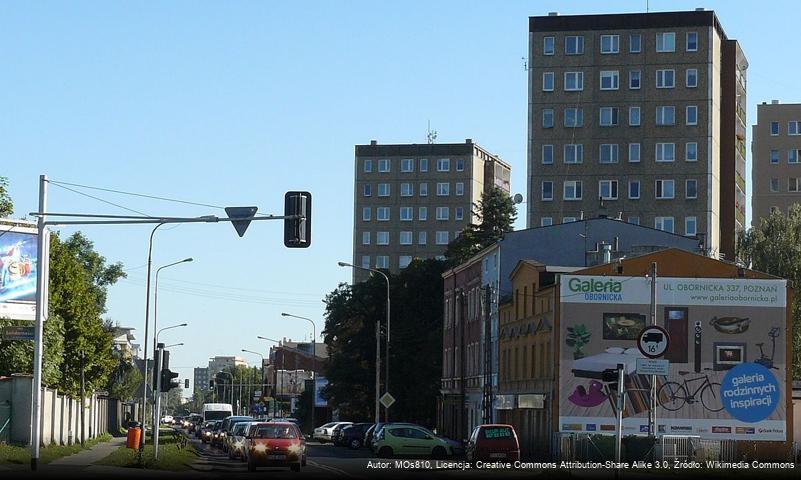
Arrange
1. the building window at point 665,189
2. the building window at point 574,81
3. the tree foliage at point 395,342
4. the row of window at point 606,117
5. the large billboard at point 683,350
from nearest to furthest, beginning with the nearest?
the large billboard at point 683,350 < the tree foliage at point 395,342 < the building window at point 665,189 < the row of window at point 606,117 < the building window at point 574,81

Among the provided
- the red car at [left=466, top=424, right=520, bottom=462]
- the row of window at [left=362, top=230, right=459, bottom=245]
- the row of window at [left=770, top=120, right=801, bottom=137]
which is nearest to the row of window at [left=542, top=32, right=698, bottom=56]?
the row of window at [left=770, top=120, right=801, bottom=137]

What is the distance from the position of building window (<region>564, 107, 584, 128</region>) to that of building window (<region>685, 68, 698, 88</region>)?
829cm

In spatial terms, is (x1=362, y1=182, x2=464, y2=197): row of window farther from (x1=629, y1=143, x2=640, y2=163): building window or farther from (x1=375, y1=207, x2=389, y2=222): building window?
(x1=629, y1=143, x2=640, y2=163): building window

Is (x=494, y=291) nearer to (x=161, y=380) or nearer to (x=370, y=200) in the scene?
(x=161, y=380)

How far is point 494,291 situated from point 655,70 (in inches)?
1360

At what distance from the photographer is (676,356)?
Result: 60.3m

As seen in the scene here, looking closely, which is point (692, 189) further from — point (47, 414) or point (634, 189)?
point (47, 414)

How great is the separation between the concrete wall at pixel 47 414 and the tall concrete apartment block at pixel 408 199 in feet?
274

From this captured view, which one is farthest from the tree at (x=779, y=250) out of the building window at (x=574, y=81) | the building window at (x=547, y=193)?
the building window at (x=574, y=81)

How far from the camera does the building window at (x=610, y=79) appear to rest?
104 metres

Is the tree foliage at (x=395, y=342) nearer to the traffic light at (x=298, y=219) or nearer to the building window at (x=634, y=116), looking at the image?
the building window at (x=634, y=116)

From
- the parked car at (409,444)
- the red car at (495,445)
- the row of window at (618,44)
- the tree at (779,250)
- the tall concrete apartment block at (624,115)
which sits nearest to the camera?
the red car at (495,445)

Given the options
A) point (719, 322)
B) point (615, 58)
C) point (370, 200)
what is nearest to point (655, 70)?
point (615, 58)

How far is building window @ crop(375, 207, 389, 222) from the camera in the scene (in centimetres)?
15675
